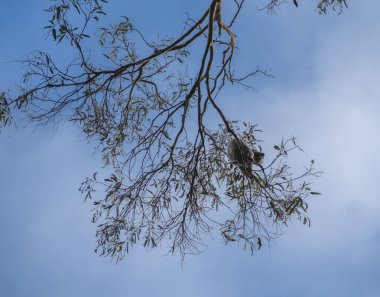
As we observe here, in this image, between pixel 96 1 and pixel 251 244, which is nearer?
pixel 96 1

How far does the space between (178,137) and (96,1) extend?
6.07 ft

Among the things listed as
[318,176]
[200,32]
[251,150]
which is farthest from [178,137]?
[318,176]

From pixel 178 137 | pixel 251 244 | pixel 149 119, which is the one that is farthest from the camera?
pixel 149 119

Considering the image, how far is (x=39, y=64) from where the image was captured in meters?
5.00

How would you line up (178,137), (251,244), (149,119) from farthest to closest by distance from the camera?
(149,119), (178,137), (251,244)

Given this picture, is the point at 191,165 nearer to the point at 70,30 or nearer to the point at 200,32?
the point at 200,32

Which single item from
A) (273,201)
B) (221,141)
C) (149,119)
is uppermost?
(149,119)

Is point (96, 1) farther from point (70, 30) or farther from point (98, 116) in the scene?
point (98, 116)

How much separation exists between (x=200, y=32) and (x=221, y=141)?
154cm

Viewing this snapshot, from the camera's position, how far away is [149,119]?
228 inches

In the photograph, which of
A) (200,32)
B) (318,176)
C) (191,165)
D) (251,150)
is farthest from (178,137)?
(318,176)

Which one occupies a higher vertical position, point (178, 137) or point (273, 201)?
point (178, 137)

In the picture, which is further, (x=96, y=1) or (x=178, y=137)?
(x=178, y=137)

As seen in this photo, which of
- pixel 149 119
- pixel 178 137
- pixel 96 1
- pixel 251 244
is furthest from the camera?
pixel 149 119
